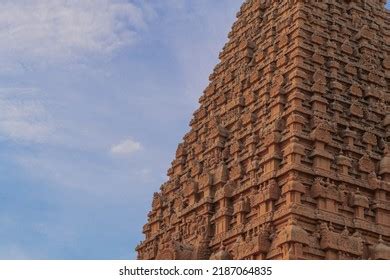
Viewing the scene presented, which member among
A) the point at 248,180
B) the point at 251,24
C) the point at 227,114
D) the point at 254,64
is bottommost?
the point at 248,180

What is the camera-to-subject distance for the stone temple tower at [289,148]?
25.0 metres

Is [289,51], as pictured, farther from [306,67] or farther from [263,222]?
[263,222]

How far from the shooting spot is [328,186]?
1005 inches

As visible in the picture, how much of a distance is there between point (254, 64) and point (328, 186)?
338 inches

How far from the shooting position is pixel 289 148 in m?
25.9

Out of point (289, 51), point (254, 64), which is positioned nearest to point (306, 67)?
point (289, 51)

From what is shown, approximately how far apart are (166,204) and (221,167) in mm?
4207

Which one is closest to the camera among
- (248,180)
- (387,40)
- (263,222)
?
(263,222)

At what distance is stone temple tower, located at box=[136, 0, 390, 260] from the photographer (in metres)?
25.0

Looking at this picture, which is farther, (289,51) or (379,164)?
(289,51)

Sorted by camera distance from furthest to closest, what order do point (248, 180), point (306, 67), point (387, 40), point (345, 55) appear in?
point (387, 40) → point (345, 55) → point (306, 67) → point (248, 180)

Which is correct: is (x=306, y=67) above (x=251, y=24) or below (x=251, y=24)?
below

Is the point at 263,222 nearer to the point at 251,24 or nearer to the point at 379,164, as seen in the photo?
the point at 379,164

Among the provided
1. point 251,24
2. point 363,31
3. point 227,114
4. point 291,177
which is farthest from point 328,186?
point 251,24
